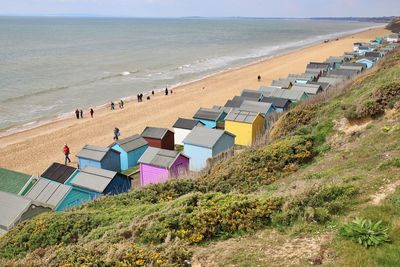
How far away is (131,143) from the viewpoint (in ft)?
70.7

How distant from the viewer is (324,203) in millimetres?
8617

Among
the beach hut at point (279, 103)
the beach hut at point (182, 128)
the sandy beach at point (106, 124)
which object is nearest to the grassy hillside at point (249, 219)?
the beach hut at point (182, 128)

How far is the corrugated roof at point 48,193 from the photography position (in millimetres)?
14500

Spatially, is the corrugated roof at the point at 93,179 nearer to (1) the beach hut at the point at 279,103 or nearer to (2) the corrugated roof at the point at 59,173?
(2) the corrugated roof at the point at 59,173

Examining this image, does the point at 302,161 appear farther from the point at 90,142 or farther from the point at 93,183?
the point at 90,142

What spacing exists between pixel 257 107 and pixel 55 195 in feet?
45.5

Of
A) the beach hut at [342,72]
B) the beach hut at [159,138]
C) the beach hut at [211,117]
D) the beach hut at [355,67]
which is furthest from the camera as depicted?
the beach hut at [355,67]

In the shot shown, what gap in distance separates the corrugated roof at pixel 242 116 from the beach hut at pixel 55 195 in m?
10.3

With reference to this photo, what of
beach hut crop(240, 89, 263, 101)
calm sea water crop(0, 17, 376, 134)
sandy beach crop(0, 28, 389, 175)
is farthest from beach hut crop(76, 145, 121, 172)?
calm sea water crop(0, 17, 376, 134)

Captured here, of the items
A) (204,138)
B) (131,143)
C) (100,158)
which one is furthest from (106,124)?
(204,138)

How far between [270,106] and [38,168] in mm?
14385

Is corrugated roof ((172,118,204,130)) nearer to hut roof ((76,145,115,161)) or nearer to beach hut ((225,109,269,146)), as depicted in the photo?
beach hut ((225,109,269,146))

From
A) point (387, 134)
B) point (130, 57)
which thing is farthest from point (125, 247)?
point (130, 57)

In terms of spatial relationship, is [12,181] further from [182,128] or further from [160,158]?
[182,128]
